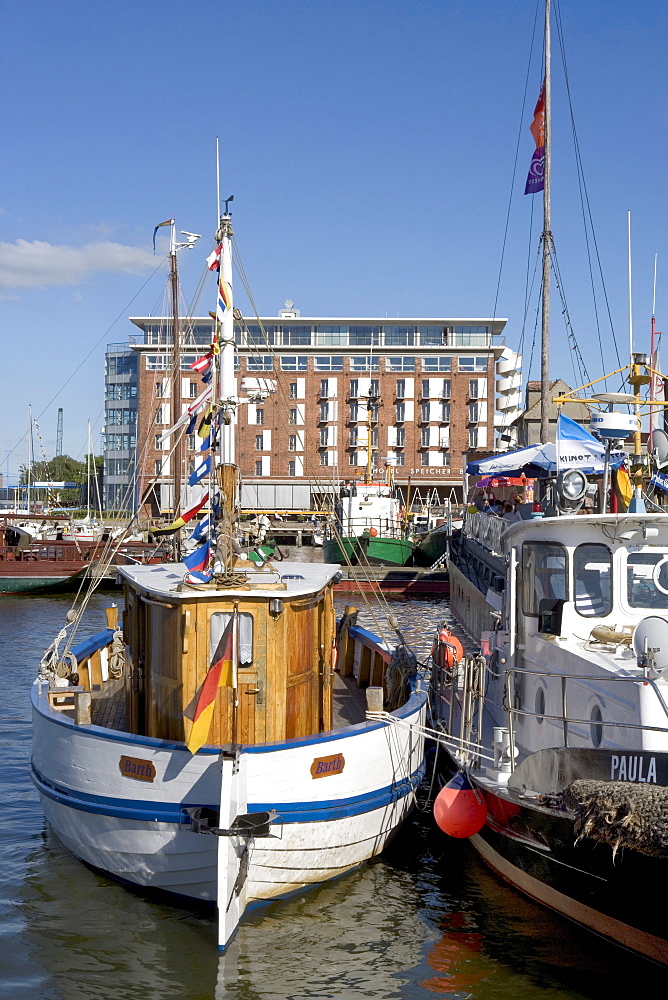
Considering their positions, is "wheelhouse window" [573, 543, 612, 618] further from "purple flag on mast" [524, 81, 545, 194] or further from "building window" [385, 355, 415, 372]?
"building window" [385, 355, 415, 372]

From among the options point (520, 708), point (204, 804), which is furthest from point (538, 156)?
point (204, 804)

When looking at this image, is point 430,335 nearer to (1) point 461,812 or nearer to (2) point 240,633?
(1) point 461,812

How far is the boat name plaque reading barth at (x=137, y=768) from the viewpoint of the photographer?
9.58 m

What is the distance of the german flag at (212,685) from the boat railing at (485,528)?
16064 millimetres

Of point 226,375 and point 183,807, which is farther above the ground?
point 226,375

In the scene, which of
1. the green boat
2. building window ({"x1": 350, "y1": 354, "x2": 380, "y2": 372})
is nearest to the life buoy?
the green boat

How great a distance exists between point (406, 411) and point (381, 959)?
71784mm

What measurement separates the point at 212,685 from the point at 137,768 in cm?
129

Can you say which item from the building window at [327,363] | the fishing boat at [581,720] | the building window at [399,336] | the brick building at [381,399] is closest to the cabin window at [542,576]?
the fishing boat at [581,720]

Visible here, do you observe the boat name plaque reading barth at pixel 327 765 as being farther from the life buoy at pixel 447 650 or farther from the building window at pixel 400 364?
the building window at pixel 400 364

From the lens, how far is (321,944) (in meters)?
9.54

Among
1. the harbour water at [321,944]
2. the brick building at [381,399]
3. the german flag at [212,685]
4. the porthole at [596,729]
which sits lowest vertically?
the harbour water at [321,944]

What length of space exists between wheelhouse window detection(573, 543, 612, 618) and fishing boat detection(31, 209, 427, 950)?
2.74 m

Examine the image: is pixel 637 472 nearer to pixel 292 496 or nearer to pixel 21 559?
pixel 21 559
